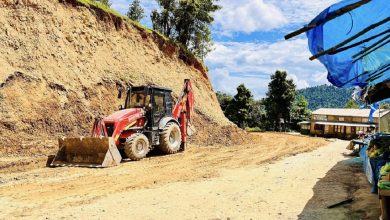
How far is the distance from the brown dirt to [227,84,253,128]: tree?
124ft

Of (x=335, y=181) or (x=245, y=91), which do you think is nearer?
(x=335, y=181)

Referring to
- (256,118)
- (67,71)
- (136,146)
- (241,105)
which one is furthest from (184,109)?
(256,118)

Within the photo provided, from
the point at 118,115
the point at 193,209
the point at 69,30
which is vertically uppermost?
the point at 69,30

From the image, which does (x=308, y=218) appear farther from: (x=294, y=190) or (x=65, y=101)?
(x=65, y=101)

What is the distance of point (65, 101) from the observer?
56.0 feet

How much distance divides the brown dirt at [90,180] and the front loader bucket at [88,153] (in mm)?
422

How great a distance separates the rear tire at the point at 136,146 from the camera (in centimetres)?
1341

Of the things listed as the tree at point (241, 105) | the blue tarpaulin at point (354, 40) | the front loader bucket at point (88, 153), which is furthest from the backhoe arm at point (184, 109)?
the tree at point (241, 105)

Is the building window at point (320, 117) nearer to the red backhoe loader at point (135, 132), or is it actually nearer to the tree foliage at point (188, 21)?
the tree foliage at point (188, 21)

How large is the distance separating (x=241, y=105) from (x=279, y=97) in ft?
17.0

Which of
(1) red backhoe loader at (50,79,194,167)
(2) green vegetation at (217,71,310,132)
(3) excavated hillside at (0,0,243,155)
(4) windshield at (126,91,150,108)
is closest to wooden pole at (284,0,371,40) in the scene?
(1) red backhoe loader at (50,79,194,167)

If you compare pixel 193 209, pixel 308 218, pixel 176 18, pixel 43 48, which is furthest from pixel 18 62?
pixel 176 18

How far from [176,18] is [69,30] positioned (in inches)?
602

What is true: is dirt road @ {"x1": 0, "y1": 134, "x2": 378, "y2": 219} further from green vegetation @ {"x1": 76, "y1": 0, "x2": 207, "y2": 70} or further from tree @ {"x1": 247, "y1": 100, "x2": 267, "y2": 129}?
tree @ {"x1": 247, "y1": 100, "x2": 267, "y2": 129}
